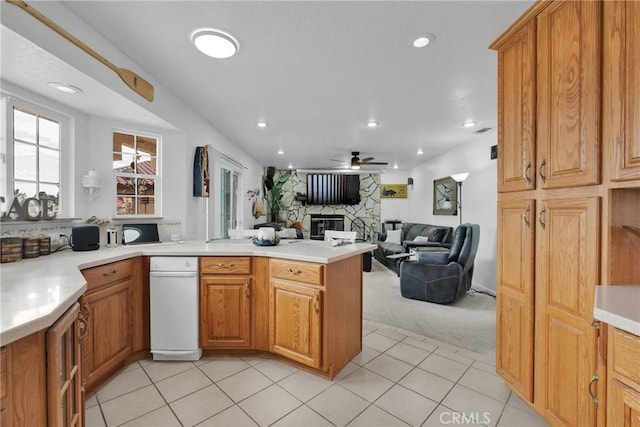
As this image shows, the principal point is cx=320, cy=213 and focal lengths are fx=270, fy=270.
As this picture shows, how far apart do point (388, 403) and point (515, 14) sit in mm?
2493

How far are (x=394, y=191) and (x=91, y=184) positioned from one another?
274 inches

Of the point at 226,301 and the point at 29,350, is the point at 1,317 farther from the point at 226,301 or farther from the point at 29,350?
the point at 226,301

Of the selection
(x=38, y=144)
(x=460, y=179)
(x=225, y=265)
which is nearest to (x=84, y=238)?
(x=38, y=144)

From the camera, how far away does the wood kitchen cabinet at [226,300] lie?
7.07 feet

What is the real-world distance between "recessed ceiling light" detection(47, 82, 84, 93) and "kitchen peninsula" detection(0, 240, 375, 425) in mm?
1198

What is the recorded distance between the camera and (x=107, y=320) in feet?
6.05

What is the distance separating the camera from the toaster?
6.79 feet

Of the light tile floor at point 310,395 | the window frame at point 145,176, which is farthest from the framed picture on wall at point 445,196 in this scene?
the window frame at point 145,176

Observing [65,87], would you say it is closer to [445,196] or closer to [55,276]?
[55,276]

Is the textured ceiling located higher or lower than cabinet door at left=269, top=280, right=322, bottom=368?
higher

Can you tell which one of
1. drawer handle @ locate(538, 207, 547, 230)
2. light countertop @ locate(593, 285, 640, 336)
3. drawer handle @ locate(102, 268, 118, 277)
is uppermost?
drawer handle @ locate(538, 207, 547, 230)

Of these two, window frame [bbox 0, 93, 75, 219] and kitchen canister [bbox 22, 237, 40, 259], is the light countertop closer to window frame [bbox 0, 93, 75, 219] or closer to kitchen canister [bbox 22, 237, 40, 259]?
kitchen canister [bbox 22, 237, 40, 259]

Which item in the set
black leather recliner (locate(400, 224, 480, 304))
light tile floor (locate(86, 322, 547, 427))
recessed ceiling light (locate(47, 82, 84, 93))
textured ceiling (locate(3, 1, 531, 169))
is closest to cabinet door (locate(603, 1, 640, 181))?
textured ceiling (locate(3, 1, 531, 169))

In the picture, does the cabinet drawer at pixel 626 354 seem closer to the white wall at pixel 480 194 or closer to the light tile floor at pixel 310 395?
the light tile floor at pixel 310 395
